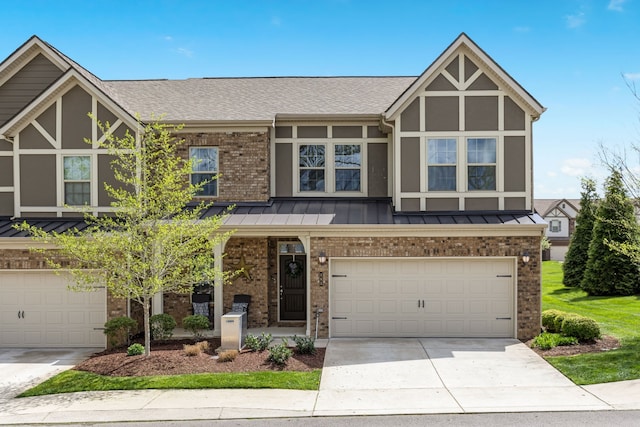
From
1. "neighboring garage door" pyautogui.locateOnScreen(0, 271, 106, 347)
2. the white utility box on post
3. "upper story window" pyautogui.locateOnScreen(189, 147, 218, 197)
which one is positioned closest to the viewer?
the white utility box on post

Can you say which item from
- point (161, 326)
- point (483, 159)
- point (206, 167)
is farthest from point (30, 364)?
point (483, 159)

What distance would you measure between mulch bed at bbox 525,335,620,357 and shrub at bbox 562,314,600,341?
197mm

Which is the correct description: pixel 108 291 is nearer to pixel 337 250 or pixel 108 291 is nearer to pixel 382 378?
pixel 337 250

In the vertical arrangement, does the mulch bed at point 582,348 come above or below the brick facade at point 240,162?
below

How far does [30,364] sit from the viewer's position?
12234mm

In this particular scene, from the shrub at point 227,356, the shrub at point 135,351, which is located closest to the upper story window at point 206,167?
the shrub at point 135,351

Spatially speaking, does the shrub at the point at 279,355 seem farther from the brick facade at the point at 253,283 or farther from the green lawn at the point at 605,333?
the green lawn at the point at 605,333

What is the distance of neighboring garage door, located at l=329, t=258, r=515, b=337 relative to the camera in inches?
551

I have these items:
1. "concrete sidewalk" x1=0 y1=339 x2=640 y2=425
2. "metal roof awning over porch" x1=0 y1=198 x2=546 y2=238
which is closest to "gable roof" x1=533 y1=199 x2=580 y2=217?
"metal roof awning over porch" x1=0 y1=198 x2=546 y2=238

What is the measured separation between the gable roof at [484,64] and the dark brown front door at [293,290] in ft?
17.9

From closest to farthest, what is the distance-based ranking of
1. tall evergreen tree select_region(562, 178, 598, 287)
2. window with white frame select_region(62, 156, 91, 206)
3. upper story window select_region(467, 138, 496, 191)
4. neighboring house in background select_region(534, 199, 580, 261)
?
upper story window select_region(467, 138, 496, 191) < window with white frame select_region(62, 156, 91, 206) < tall evergreen tree select_region(562, 178, 598, 287) < neighboring house in background select_region(534, 199, 580, 261)

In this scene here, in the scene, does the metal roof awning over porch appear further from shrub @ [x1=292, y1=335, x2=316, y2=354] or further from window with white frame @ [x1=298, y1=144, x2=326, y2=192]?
shrub @ [x1=292, y1=335, x2=316, y2=354]

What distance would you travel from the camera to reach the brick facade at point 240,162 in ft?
50.9

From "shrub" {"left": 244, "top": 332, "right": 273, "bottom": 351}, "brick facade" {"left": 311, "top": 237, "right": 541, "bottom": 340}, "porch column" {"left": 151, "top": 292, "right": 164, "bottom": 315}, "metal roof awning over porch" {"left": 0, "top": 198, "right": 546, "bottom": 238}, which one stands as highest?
"metal roof awning over porch" {"left": 0, "top": 198, "right": 546, "bottom": 238}
